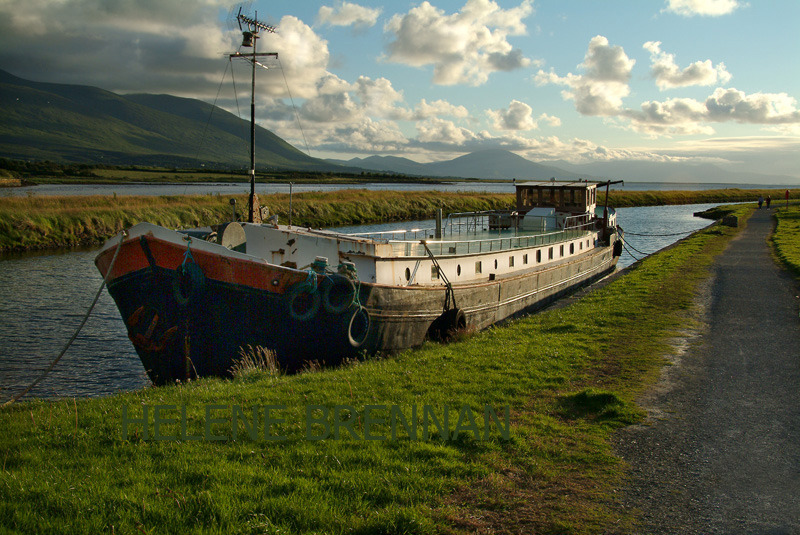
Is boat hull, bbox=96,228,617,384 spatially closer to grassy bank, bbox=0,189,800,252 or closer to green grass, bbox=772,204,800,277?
green grass, bbox=772,204,800,277

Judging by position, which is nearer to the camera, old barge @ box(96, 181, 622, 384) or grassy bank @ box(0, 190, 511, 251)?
old barge @ box(96, 181, 622, 384)

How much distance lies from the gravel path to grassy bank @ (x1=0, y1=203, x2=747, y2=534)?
1.41ft

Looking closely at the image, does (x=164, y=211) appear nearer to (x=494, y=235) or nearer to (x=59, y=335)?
(x=59, y=335)

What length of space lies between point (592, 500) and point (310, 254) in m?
10.6

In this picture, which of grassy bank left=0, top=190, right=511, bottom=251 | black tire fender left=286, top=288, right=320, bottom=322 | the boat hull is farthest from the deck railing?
grassy bank left=0, top=190, right=511, bottom=251

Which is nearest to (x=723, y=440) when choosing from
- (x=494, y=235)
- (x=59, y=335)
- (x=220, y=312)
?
(x=220, y=312)

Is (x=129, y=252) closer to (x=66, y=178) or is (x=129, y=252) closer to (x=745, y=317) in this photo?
(x=745, y=317)

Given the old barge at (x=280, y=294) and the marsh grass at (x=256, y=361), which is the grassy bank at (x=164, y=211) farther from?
the marsh grass at (x=256, y=361)

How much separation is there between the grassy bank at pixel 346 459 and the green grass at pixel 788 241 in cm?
1964

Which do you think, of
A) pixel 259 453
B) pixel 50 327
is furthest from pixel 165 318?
pixel 50 327

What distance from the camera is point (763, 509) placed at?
19.8ft

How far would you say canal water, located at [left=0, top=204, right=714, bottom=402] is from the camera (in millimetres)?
14633

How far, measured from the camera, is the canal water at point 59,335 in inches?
576

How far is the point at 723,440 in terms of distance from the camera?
7930mm
